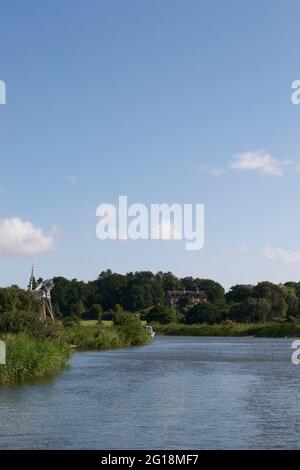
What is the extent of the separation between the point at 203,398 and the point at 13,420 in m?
9.86

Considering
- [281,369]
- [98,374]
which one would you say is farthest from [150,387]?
[281,369]

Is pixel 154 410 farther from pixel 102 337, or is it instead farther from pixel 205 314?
pixel 205 314

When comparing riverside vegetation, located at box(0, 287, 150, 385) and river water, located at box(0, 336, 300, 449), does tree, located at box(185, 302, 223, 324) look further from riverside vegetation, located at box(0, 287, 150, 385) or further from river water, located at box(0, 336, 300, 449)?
river water, located at box(0, 336, 300, 449)

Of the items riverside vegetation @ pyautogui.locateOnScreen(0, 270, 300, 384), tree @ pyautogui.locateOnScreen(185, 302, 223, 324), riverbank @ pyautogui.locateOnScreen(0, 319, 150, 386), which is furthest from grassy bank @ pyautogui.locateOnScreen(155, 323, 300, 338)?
riverbank @ pyautogui.locateOnScreen(0, 319, 150, 386)

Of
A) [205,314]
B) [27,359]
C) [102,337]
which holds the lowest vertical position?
[102,337]

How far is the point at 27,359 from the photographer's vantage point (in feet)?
127

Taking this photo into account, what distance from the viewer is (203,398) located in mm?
32438

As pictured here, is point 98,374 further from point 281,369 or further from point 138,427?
point 138,427

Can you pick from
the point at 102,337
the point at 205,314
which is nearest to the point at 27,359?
the point at 102,337

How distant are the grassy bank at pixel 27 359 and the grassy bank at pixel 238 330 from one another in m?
74.0

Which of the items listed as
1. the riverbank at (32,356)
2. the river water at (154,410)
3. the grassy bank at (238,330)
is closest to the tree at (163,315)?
the grassy bank at (238,330)

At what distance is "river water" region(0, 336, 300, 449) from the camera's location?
22.5 meters

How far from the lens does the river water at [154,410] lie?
2247 centimetres

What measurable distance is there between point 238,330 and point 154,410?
105 m
